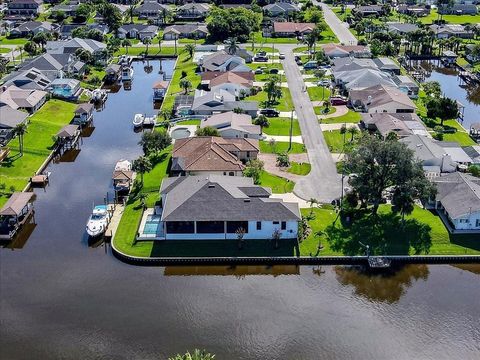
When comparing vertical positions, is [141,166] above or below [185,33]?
above

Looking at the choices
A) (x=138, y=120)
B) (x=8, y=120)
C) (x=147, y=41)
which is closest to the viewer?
(x=8, y=120)

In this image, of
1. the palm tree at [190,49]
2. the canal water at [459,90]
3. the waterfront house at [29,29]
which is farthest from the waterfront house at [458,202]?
the waterfront house at [29,29]

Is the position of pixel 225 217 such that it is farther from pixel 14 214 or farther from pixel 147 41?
pixel 147 41

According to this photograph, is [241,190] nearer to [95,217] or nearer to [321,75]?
[95,217]

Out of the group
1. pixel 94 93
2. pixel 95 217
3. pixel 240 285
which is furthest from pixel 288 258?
pixel 94 93

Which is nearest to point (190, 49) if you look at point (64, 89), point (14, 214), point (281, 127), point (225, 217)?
point (64, 89)
